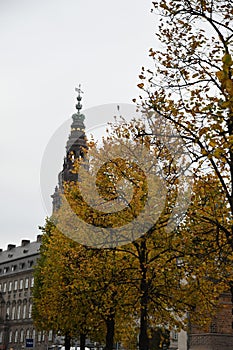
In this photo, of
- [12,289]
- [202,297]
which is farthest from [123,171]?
[12,289]

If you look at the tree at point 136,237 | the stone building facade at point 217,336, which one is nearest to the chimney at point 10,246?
the stone building facade at point 217,336

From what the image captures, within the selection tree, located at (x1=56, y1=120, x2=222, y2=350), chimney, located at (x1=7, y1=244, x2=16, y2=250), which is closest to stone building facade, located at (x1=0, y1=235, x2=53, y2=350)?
chimney, located at (x1=7, y1=244, x2=16, y2=250)

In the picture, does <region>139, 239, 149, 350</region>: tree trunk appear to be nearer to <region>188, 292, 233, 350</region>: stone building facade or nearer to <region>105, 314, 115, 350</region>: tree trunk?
<region>105, 314, 115, 350</region>: tree trunk

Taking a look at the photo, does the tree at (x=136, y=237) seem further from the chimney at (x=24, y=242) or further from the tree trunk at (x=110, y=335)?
the chimney at (x=24, y=242)

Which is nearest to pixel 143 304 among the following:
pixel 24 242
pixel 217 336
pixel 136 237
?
pixel 136 237

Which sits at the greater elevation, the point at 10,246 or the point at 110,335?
the point at 10,246

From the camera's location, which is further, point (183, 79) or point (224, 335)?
point (224, 335)

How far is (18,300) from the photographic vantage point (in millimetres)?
91875

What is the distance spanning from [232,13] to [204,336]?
37.0m

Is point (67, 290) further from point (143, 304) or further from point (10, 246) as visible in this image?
point (10, 246)

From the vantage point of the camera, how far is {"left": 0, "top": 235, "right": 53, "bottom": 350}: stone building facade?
86750 millimetres

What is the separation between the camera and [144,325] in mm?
20266

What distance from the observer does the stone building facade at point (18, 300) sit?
3415 inches

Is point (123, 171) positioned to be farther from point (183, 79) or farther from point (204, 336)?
point (204, 336)
